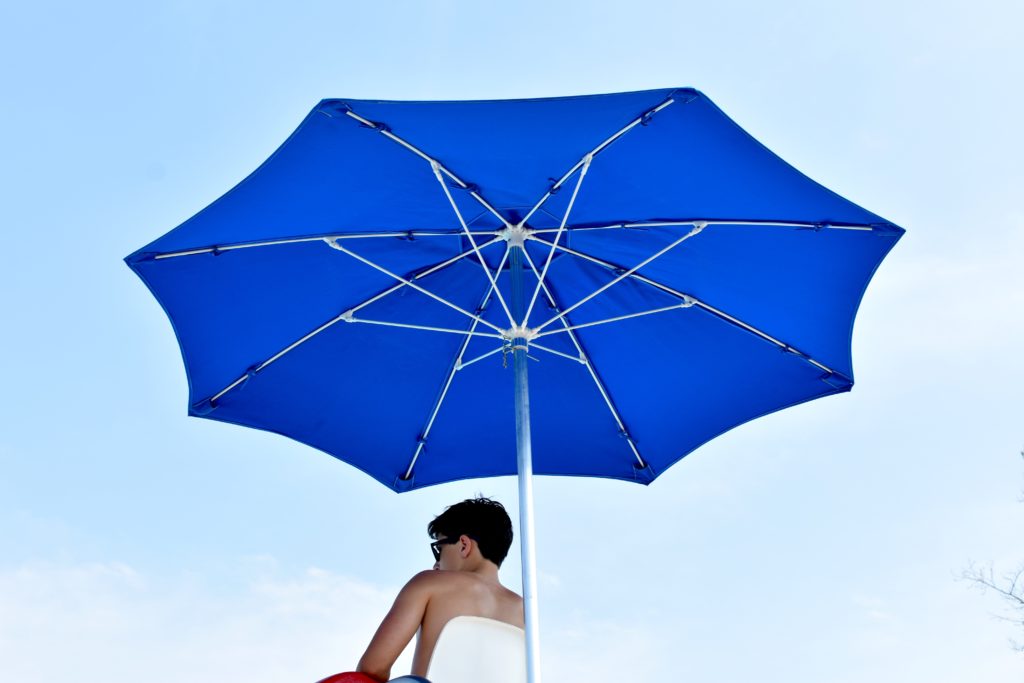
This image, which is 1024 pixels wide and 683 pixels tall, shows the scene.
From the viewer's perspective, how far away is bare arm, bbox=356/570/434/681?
106 inches

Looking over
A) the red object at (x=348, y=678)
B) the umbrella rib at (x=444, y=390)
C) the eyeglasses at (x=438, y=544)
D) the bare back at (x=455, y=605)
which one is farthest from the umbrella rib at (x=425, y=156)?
the red object at (x=348, y=678)

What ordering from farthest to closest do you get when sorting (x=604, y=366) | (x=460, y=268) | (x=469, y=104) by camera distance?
1. (x=604, y=366)
2. (x=460, y=268)
3. (x=469, y=104)

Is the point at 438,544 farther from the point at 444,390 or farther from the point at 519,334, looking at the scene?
the point at 444,390

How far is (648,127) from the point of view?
2.99 m

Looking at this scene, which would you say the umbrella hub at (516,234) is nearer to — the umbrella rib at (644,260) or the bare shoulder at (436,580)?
the umbrella rib at (644,260)

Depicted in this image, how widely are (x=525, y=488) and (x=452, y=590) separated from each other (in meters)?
0.52

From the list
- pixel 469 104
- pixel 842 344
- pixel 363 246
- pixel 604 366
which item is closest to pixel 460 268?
pixel 363 246

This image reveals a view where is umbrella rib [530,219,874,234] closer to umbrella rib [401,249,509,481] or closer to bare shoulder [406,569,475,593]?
umbrella rib [401,249,509,481]

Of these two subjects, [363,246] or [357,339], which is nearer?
[363,246]

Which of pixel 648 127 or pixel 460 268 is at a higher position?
pixel 460 268

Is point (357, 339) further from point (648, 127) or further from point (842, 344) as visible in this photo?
point (842, 344)

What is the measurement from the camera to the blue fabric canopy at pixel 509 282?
305cm

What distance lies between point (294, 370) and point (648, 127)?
183 cm

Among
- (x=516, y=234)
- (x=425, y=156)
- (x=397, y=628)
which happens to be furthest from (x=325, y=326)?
(x=397, y=628)
